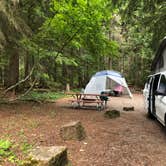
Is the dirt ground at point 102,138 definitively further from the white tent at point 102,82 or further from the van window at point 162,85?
the white tent at point 102,82

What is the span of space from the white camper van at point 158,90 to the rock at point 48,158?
334cm

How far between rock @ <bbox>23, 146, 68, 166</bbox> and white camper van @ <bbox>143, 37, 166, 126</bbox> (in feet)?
11.0

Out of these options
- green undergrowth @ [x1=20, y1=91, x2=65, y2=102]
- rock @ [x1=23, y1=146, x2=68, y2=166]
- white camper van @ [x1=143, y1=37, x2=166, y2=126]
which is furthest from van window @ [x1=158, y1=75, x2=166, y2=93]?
green undergrowth @ [x1=20, y1=91, x2=65, y2=102]

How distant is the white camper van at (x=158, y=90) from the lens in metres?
7.23

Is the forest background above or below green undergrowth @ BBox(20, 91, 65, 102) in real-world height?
above

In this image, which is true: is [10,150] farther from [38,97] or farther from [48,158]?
[38,97]

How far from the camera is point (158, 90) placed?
25.2ft

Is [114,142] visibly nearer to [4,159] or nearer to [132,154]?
[132,154]

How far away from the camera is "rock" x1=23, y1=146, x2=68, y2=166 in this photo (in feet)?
13.4

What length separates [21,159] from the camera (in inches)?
191

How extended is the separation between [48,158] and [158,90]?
14.8ft

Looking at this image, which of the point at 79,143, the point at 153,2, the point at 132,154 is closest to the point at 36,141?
the point at 79,143

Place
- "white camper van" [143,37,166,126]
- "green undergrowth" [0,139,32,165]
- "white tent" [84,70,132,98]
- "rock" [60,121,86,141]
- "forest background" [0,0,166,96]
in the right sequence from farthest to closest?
"white tent" [84,70,132,98] < "forest background" [0,0,166,96] < "white camper van" [143,37,166,126] < "rock" [60,121,86,141] < "green undergrowth" [0,139,32,165]

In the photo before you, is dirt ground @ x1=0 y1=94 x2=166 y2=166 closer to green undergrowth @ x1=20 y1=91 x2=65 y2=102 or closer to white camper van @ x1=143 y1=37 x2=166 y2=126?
white camper van @ x1=143 y1=37 x2=166 y2=126
